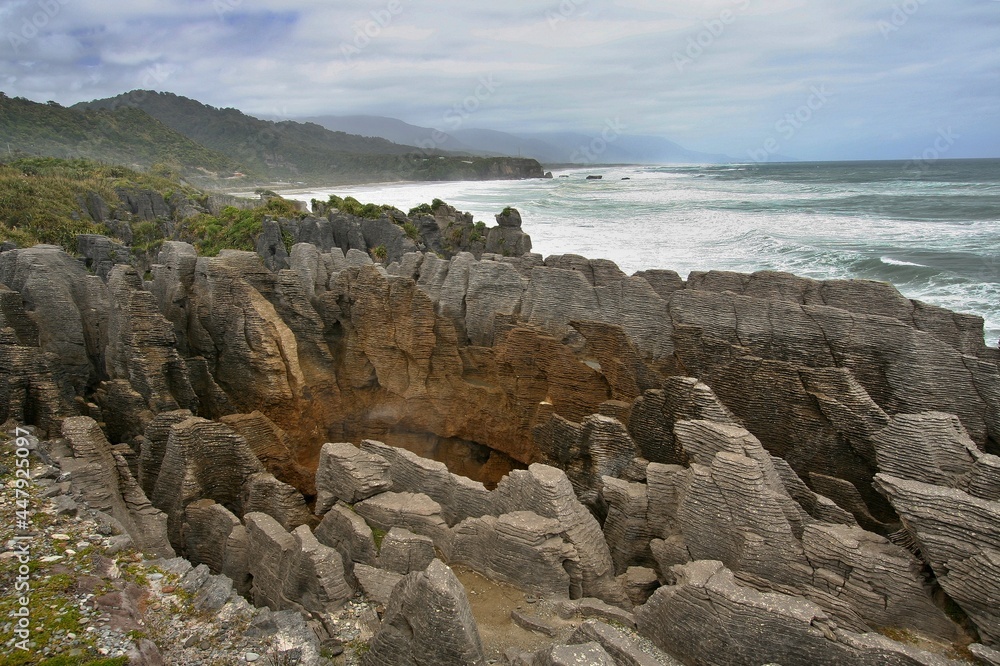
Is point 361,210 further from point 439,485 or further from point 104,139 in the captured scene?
point 104,139

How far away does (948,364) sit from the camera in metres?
9.50

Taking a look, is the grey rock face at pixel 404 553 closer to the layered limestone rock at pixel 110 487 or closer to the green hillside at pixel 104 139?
the layered limestone rock at pixel 110 487

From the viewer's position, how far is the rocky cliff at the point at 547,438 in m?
6.86

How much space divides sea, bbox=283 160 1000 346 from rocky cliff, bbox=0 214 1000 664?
514 inches

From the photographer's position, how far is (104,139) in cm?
8450

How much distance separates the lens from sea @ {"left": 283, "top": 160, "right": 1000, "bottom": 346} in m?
33.3

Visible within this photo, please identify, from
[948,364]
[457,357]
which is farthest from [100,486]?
[948,364]

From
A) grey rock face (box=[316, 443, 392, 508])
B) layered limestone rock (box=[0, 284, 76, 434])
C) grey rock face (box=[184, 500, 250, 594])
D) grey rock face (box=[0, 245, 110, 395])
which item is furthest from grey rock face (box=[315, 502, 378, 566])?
grey rock face (box=[0, 245, 110, 395])

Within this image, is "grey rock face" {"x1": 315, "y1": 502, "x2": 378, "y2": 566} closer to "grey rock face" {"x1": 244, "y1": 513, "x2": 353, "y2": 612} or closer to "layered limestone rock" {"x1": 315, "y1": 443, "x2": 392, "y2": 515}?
"layered limestone rock" {"x1": 315, "y1": 443, "x2": 392, "y2": 515}

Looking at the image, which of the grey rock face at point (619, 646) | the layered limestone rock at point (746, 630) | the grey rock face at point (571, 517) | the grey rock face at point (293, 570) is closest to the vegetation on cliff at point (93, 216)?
the grey rock face at point (293, 570)

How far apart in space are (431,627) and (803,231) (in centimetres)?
4882

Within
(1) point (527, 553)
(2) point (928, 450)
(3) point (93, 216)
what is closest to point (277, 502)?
(1) point (527, 553)

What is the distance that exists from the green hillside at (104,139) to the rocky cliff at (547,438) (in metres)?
66.1

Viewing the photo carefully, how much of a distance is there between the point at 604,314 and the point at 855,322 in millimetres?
4302
